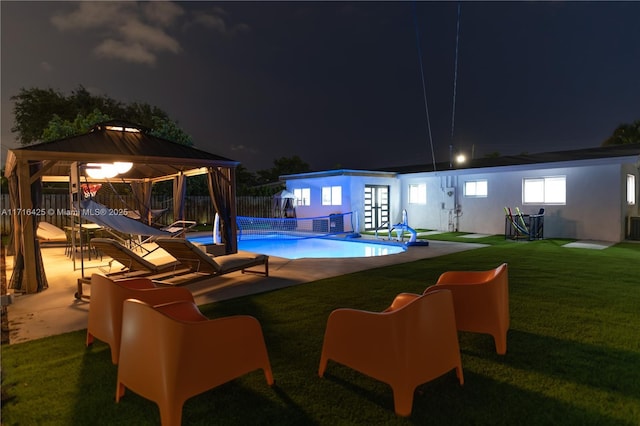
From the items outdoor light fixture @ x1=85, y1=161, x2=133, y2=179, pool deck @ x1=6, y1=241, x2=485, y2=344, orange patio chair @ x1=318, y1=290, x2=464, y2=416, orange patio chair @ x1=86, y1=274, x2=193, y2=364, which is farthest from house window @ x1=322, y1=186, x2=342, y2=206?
orange patio chair @ x1=318, y1=290, x2=464, y2=416

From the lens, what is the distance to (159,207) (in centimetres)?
1797

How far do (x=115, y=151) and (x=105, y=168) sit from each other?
2472 mm

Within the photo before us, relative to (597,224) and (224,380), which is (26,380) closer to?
(224,380)

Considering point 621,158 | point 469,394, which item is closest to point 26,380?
point 469,394

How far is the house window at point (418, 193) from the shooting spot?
684 inches

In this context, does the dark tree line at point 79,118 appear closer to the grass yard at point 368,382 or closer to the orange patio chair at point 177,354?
the grass yard at point 368,382

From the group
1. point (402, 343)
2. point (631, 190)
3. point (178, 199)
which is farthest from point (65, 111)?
point (631, 190)

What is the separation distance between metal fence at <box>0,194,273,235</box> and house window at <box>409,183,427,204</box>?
737 centimetres

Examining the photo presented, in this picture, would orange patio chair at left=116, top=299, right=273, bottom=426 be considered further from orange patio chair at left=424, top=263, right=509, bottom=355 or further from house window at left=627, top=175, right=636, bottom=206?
house window at left=627, top=175, right=636, bottom=206

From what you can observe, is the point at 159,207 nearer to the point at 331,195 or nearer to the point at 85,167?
the point at 331,195

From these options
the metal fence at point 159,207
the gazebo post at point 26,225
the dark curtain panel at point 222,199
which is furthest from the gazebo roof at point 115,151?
the metal fence at point 159,207

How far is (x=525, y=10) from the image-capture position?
56.3 ft

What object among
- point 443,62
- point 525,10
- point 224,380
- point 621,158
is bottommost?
point 224,380

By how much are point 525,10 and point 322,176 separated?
11948 millimetres
